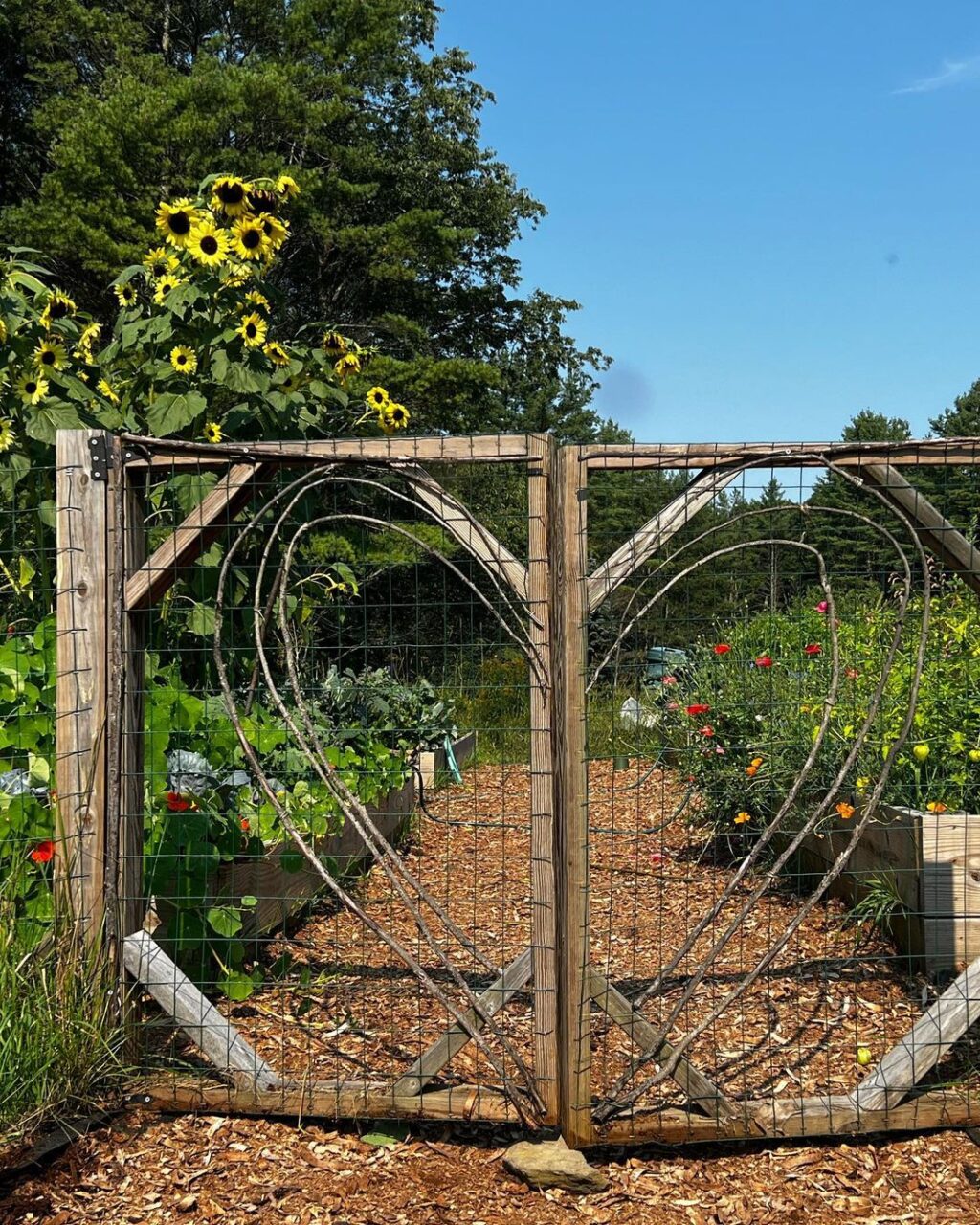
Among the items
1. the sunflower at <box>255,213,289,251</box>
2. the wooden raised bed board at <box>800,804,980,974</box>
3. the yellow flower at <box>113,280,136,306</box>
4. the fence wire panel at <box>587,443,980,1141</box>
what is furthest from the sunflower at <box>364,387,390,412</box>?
the wooden raised bed board at <box>800,804,980,974</box>

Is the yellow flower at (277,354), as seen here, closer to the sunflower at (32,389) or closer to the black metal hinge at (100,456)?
the sunflower at (32,389)

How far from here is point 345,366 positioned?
4777mm

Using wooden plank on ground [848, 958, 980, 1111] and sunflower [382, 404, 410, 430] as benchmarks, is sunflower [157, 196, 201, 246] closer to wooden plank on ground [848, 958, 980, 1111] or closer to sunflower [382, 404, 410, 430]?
sunflower [382, 404, 410, 430]

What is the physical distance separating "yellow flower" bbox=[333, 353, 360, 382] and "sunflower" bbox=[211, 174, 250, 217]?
2.42ft

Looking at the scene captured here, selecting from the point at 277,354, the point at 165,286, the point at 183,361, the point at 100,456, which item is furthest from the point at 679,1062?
the point at 165,286

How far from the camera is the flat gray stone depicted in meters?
2.62

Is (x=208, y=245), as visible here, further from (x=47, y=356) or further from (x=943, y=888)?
(x=943, y=888)

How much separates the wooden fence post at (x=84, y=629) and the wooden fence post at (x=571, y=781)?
1280mm

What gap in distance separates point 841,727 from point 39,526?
3304mm

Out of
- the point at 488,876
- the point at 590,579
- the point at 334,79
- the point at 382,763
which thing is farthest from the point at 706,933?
the point at 334,79

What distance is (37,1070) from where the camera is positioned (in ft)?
8.89

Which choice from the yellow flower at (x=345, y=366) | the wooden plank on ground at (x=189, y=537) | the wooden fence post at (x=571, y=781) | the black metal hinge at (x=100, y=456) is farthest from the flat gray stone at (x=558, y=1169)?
the yellow flower at (x=345, y=366)

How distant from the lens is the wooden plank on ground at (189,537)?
300cm

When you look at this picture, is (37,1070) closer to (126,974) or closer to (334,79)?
(126,974)
